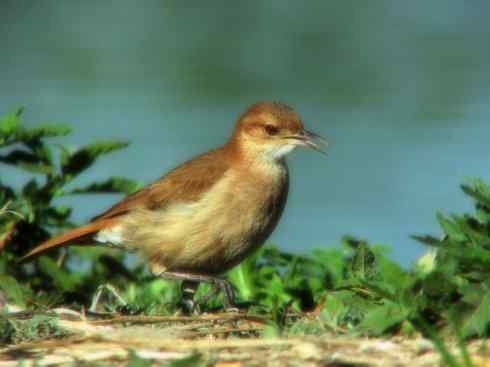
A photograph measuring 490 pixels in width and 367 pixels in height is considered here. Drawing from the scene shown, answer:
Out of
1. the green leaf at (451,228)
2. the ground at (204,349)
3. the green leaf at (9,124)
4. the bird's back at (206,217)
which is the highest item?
the green leaf at (9,124)

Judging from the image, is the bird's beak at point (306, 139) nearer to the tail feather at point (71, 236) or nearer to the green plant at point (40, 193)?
the green plant at point (40, 193)

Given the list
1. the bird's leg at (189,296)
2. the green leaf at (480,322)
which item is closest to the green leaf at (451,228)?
the green leaf at (480,322)

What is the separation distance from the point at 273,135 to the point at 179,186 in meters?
0.98

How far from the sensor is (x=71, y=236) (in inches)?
358

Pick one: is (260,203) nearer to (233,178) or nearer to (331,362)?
(233,178)

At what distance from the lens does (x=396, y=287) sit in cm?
582

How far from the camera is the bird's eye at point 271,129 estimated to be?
31.6 feet

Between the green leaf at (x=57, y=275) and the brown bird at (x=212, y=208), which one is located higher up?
the brown bird at (x=212, y=208)

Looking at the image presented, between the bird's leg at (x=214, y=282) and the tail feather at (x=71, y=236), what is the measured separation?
662mm

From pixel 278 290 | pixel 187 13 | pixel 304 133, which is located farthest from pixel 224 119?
pixel 278 290

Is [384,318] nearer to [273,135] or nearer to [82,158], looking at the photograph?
[82,158]

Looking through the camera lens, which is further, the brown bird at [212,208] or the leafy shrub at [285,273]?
the brown bird at [212,208]

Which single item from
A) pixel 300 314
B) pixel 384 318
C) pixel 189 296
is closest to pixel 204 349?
pixel 384 318

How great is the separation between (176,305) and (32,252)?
4.58 ft
